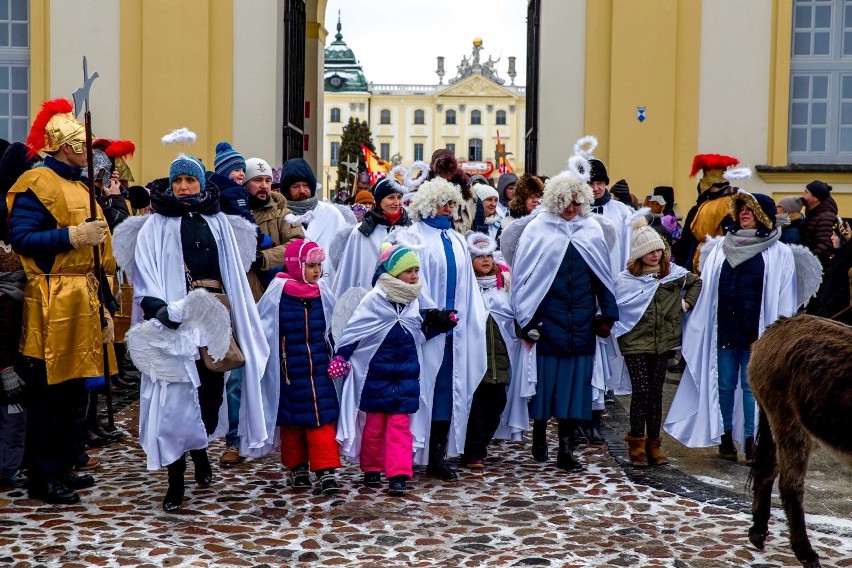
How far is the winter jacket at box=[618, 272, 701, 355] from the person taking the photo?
23.7ft

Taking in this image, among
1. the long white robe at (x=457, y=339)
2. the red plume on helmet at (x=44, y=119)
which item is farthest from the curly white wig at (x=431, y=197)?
the red plume on helmet at (x=44, y=119)

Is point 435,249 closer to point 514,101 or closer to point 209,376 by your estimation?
point 209,376

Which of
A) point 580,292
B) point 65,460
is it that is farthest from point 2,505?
point 580,292

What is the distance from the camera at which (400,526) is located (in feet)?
18.7

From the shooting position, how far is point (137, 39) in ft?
44.8

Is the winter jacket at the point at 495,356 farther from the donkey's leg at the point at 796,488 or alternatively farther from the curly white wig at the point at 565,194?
the donkey's leg at the point at 796,488

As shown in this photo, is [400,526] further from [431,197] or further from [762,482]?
[431,197]

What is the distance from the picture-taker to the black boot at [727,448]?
7418 millimetres

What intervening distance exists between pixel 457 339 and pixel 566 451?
0.98 meters

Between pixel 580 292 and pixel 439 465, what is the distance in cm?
141

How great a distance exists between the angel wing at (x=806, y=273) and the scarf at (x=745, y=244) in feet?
0.74

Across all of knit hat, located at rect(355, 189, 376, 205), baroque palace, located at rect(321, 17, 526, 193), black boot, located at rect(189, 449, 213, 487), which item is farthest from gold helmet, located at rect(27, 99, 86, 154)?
baroque palace, located at rect(321, 17, 526, 193)

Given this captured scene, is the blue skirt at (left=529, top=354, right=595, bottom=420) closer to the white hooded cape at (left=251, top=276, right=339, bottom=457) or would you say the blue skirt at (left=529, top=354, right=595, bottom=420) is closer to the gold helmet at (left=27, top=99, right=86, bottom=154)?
the white hooded cape at (left=251, top=276, right=339, bottom=457)

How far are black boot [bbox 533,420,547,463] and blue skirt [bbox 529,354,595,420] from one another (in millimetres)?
169
